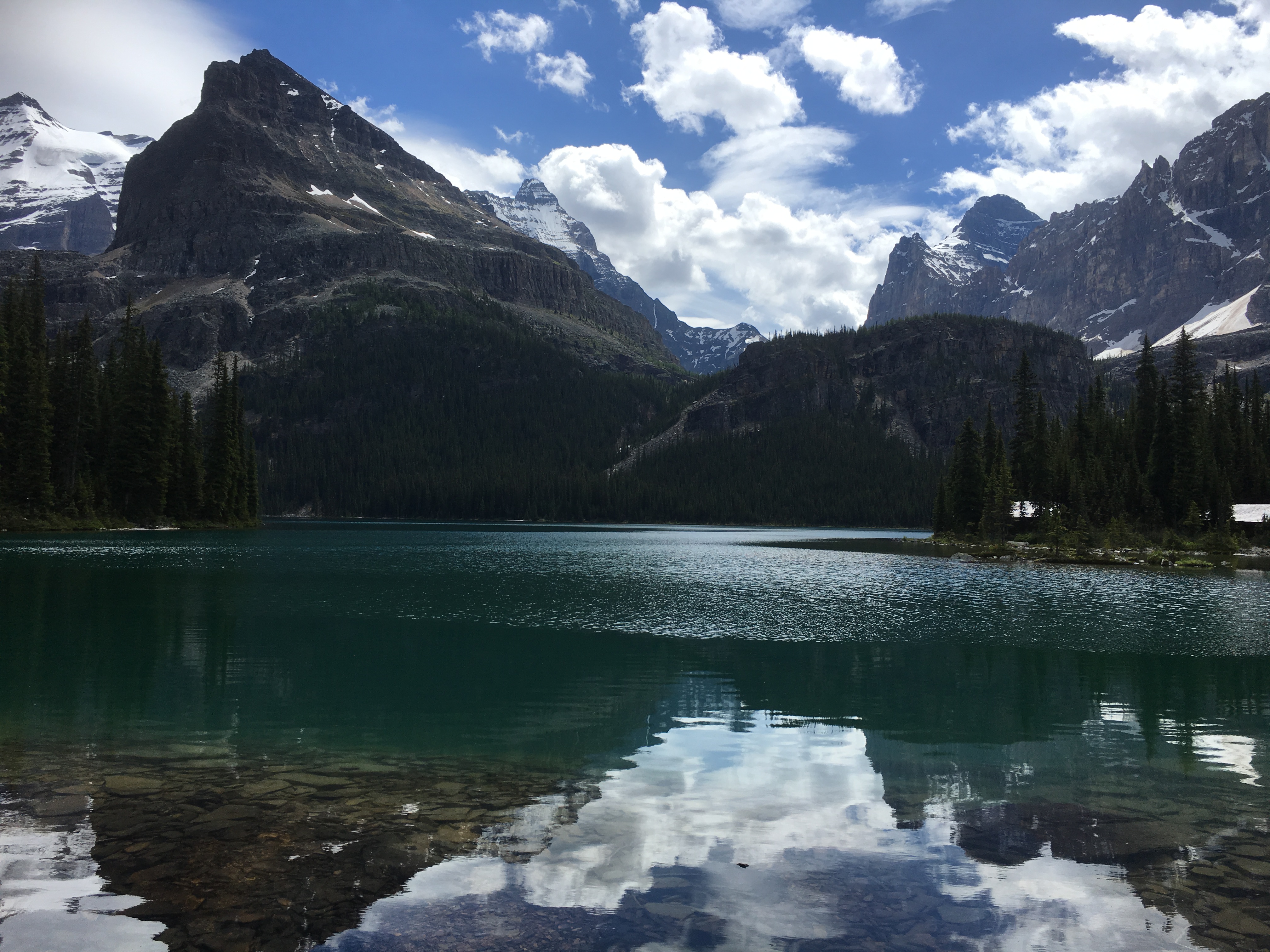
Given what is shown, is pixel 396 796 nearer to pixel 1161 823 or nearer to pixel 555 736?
pixel 555 736

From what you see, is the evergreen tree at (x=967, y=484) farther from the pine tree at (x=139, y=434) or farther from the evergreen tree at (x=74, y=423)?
the evergreen tree at (x=74, y=423)

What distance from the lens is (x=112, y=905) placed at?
33.7 feet

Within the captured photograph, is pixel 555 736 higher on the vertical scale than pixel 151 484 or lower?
lower

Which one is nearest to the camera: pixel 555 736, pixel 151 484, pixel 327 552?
pixel 555 736

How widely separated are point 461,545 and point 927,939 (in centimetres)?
10982

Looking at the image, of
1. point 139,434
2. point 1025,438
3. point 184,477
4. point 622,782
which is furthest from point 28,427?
point 1025,438

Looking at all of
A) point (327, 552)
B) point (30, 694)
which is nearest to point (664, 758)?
point (30, 694)

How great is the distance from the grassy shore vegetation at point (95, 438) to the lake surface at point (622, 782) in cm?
6568

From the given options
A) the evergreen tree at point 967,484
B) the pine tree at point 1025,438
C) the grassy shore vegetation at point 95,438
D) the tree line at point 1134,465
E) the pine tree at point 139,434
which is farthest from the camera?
the evergreen tree at point 967,484

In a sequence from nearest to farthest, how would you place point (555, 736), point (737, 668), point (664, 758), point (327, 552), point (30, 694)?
point (664, 758)
point (555, 736)
point (30, 694)
point (737, 668)
point (327, 552)

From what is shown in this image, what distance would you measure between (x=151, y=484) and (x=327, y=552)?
1538 inches

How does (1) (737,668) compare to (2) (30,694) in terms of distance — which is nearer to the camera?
(2) (30,694)

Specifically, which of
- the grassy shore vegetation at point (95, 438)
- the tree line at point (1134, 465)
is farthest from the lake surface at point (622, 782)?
the tree line at point (1134, 465)

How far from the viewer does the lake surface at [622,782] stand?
34.5 ft
